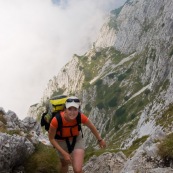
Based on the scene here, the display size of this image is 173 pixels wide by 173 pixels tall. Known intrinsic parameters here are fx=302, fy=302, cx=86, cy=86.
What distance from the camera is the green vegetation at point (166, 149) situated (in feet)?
A: 43.9

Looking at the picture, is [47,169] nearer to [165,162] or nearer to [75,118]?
[75,118]

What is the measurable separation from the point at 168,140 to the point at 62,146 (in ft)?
16.1

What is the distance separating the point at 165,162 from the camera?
1376 cm

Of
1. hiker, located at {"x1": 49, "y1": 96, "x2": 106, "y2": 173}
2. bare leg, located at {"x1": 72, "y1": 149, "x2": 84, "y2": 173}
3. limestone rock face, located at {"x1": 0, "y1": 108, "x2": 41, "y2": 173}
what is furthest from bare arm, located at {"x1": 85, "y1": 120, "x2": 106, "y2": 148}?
limestone rock face, located at {"x1": 0, "y1": 108, "x2": 41, "y2": 173}

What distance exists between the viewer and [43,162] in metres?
14.7

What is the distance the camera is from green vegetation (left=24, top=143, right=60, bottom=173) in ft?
47.5

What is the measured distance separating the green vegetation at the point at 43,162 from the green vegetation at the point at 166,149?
194 inches


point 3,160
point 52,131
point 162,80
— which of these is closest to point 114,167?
point 3,160

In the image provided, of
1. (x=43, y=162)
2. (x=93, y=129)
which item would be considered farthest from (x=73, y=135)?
(x=43, y=162)

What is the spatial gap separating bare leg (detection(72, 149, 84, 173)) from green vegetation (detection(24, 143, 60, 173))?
9.26ft

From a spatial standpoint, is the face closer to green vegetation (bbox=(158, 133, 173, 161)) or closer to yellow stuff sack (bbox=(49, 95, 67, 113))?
yellow stuff sack (bbox=(49, 95, 67, 113))

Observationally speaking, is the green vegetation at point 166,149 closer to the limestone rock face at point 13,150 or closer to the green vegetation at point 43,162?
the green vegetation at point 43,162

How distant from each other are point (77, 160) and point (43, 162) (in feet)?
11.5

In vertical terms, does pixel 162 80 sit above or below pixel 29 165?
above
